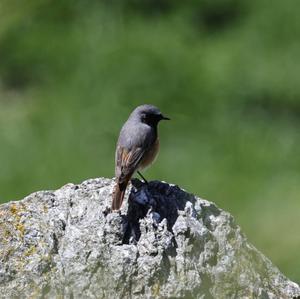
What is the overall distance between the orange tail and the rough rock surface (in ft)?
0.24

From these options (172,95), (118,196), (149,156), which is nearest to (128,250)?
(118,196)

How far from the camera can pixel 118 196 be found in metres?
8.97

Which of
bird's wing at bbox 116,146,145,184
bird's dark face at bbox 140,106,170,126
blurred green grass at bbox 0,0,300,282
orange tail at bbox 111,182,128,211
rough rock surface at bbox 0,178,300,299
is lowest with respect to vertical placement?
rough rock surface at bbox 0,178,300,299

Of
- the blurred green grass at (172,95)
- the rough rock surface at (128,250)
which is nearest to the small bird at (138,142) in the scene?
the rough rock surface at (128,250)

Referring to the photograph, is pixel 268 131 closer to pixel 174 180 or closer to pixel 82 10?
pixel 174 180

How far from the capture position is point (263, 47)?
2122 cm

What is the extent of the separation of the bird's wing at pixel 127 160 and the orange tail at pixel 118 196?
51cm

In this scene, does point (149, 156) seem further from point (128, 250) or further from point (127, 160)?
point (128, 250)

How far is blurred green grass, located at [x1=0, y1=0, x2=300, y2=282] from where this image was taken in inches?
699

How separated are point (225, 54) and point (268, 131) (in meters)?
2.77

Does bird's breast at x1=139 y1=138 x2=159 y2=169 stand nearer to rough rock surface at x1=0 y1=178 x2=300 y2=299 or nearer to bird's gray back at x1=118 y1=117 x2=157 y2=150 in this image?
bird's gray back at x1=118 y1=117 x2=157 y2=150

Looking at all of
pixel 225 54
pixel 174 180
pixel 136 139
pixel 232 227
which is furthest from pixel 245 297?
pixel 225 54

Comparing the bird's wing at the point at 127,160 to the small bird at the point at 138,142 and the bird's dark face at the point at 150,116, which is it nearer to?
the small bird at the point at 138,142

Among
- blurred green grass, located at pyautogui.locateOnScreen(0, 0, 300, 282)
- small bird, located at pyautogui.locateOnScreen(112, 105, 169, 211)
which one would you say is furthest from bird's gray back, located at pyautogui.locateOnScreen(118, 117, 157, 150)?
blurred green grass, located at pyautogui.locateOnScreen(0, 0, 300, 282)
